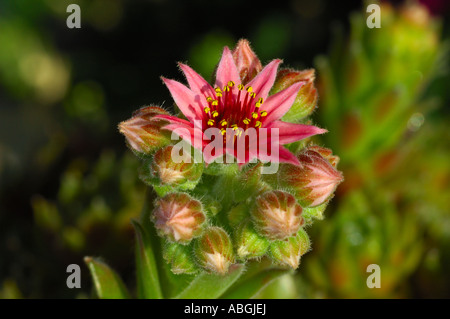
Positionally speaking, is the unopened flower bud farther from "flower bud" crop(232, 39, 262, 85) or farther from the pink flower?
"flower bud" crop(232, 39, 262, 85)

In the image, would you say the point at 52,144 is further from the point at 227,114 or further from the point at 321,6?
the point at 321,6

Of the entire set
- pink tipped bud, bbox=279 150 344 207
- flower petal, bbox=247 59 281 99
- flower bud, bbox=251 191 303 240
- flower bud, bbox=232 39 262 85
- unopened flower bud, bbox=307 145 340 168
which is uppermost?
flower bud, bbox=232 39 262 85

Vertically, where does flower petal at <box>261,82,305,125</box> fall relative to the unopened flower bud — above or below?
above

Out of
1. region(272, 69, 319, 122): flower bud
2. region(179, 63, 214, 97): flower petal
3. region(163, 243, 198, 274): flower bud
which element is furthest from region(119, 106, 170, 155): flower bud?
region(272, 69, 319, 122): flower bud

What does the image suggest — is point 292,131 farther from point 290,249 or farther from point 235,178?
point 290,249

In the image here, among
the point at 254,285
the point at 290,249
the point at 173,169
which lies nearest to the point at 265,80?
the point at 173,169

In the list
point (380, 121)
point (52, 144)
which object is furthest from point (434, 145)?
point (52, 144)

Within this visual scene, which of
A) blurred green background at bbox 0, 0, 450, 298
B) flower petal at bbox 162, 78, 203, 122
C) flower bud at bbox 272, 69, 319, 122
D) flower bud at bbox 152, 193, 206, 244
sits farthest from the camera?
blurred green background at bbox 0, 0, 450, 298

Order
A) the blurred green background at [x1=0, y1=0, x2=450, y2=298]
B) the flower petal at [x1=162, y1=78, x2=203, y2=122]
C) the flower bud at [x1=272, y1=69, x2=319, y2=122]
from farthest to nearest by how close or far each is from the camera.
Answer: the blurred green background at [x1=0, y1=0, x2=450, y2=298] → the flower bud at [x1=272, y1=69, x2=319, y2=122] → the flower petal at [x1=162, y1=78, x2=203, y2=122]
